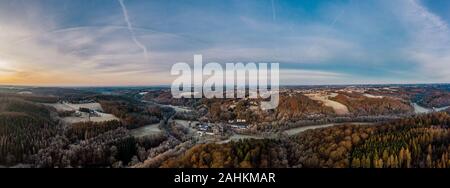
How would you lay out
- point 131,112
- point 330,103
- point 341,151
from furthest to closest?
1. point 330,103
2. point 131,112
3. point 341,151

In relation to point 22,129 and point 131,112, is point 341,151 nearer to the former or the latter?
point 22,129

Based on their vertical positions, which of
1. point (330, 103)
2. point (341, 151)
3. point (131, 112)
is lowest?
point (341, 151)

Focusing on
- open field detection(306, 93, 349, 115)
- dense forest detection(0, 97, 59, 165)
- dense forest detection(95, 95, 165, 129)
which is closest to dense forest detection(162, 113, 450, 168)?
dense forest detection(0, 97, 59, 165)

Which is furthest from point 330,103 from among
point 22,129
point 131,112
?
point 22,129

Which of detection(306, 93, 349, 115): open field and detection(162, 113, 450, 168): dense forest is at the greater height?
detection(306, 93, 349, 115): open field

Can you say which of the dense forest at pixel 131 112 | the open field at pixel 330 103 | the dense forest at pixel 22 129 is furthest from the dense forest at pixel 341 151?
the dense forest at pixel 131 112

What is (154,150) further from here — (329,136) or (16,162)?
(329,136)

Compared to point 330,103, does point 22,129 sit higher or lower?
lower

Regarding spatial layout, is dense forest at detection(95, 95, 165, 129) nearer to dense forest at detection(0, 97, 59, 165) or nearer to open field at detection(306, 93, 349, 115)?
dense forest at detection(0, 97, 59, 165)

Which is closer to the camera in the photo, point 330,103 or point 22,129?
point 22,129

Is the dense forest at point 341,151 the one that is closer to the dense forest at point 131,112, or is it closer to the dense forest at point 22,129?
the dense forest at point 22,129
